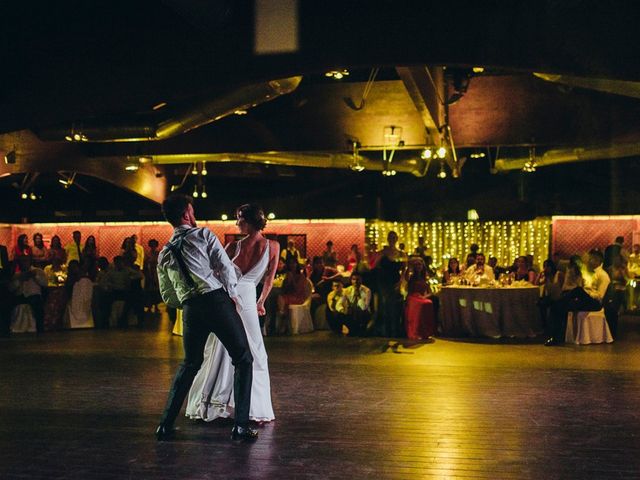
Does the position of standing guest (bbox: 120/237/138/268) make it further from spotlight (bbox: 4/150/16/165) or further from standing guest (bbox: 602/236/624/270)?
standing guest (bbox: 602/236/624/270)

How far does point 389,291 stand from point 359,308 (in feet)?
1.61

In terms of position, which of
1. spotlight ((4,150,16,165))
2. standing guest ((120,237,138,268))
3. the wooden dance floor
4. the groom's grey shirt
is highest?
spotlight ((4,150,16,165))

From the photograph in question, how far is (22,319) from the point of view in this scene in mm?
11836

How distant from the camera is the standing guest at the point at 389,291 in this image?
36.4 feet

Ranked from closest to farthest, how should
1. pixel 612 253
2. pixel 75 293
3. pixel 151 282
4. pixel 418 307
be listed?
pixel 418 307
pixel 75 293
pixel 612 253
pixel 151 282

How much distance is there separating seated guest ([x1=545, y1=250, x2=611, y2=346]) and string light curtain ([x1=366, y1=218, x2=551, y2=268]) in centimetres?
763

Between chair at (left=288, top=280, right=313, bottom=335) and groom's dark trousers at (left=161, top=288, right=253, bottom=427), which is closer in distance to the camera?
groom's dark trousers at (left=161, top=288, right=253, bottom=427)

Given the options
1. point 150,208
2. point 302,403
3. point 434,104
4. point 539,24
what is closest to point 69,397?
point 302,403

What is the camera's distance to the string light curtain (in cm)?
1828

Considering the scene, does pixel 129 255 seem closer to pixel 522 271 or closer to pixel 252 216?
pixel 522 271

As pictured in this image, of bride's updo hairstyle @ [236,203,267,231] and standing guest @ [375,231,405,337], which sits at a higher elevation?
bride's updo hairstyle @ [236,203,267,231]

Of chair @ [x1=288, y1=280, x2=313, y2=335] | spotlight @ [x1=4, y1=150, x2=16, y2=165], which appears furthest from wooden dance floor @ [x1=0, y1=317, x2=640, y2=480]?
spotlight @ [x1=4, y1=150, x2=16, y2=165]

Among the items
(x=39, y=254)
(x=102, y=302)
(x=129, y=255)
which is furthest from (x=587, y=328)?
(x=39, y=254)

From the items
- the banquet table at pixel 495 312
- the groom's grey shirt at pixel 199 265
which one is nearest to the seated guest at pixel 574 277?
the banquet table at pixel 495 312
